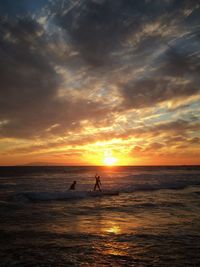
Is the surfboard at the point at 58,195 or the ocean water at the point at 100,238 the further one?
the surfboard at the point at 58,195

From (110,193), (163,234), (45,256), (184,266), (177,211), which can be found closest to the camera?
(184,266)

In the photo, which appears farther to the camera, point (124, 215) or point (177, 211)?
point (177, 211)

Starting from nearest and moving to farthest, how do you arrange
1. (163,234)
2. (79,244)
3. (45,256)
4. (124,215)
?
(45,256) → (79,244) → (163,234) → (124,215)

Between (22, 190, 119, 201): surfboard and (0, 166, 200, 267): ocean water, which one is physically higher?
(22, 190, 119, 201): surfboard

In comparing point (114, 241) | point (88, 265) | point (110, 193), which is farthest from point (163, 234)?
point (110, 193)

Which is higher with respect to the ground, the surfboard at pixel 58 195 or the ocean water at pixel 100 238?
the surfboard at pixel 58 195

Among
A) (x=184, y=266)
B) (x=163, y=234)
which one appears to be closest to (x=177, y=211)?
(x=163, y=234)

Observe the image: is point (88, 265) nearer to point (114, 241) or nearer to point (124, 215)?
point (114, 241)

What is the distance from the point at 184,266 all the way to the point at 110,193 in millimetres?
21975

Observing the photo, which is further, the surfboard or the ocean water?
the surfboard

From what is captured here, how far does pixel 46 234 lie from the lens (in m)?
12.5

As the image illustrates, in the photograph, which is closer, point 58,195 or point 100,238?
point 100,238

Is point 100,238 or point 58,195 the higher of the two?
point 58,195

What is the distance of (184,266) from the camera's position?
8484 mm
